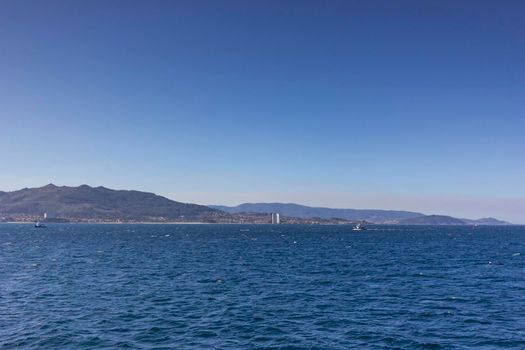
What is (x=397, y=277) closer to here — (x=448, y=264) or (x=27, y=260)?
(x=448, y=264)

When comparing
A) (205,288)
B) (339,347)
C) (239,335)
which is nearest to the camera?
(339,347)

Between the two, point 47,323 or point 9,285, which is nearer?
point 47,323

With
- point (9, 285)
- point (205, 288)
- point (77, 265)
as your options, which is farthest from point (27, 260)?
point (205, 288)

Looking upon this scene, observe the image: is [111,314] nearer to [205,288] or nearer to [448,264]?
[205,288]

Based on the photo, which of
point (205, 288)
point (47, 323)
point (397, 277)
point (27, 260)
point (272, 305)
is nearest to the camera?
point (47, 323)

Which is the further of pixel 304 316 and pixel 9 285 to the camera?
pixel 9 285

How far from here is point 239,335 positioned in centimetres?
4062

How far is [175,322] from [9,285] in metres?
37.6

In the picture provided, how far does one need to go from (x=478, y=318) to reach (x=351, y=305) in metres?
14.4

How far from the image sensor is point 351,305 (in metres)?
53.4

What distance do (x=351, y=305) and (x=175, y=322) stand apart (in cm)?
2222

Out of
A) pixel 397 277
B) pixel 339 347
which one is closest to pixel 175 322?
pixel 339 347

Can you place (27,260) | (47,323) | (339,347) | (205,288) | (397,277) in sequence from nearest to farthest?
(339,347) < (47,323) < (205,288) < (397,277) < (27,260)

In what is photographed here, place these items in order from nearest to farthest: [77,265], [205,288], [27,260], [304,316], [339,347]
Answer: [339,347] < [304,316] < [205,288] < [77,265] < [27,260]
